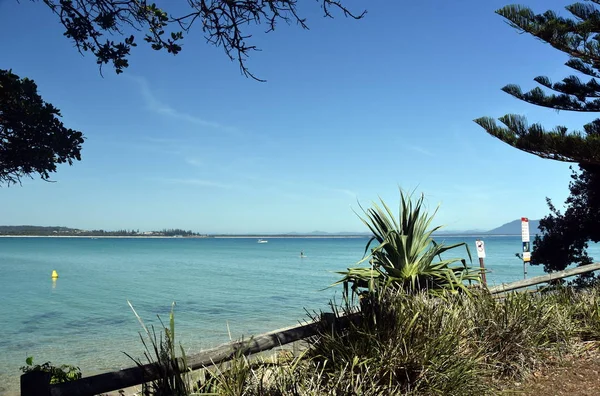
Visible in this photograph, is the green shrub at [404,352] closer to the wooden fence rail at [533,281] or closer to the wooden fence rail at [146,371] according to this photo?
the wooden fence rail at [146,371]

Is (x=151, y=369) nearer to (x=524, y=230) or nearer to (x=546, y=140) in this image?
(x=546, y=140)

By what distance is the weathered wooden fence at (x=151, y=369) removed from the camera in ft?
8.50

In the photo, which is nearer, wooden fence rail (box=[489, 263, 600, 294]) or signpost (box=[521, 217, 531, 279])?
wooden fence rail (box=[489, 263, 600, 294])

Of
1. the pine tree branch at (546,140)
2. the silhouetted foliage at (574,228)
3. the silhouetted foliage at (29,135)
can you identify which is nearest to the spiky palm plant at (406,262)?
the silhouetted foliage at (29,135)

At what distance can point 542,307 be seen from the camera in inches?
237

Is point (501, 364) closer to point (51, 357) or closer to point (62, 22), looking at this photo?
point (62, 22)

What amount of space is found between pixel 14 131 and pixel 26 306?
70.4ft

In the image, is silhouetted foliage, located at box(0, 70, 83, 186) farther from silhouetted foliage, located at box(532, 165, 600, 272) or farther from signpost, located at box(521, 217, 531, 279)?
silhouetted foliage, located at box(532, 165, 600, 272)

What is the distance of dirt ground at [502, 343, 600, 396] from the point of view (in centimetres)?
470

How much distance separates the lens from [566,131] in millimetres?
10742

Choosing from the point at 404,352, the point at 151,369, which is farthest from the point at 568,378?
the point at 151,369

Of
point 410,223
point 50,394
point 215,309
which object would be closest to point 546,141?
point 410,223

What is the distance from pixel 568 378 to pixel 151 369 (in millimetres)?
4315

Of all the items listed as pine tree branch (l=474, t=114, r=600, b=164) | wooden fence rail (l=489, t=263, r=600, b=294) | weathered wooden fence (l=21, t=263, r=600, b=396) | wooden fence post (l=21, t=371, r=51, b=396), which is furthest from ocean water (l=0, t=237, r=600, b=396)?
pine tree branch (l=474, t=114, r=600, b=164)
